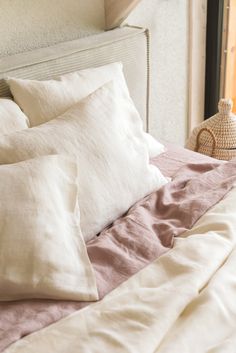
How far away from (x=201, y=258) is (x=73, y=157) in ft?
1.41

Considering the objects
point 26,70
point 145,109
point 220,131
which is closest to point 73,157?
point 26,70

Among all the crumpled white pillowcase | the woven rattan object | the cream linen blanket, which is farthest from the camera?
the woven rattan object

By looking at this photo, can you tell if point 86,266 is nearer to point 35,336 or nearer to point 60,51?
point 35,336

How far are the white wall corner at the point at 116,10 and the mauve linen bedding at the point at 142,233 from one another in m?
0.65

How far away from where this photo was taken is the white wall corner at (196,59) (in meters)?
2.58

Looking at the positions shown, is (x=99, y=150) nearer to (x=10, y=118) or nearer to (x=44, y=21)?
(x=10, y=118)

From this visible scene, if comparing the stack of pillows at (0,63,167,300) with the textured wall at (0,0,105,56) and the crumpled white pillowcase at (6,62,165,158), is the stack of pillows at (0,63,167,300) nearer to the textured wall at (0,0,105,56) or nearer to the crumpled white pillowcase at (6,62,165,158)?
the crumpled white pillowcase at (6,62,165,158)

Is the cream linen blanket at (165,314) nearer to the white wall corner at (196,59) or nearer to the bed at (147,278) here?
the bed at (147,278)

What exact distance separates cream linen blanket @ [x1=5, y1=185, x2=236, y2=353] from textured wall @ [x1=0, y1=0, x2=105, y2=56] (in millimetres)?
976

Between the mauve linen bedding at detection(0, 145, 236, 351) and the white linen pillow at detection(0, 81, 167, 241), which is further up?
the white linen pillow at detection(0, 81, 167, 241)

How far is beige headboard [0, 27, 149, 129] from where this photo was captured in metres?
1.63

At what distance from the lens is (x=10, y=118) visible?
1.46m

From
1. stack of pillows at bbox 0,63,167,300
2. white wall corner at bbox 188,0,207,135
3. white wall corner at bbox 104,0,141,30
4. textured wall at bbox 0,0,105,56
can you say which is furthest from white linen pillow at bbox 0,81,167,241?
white wall corner at bbox 188,0,207,135

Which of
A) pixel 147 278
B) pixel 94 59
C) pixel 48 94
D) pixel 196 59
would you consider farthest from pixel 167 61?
pixel 147 278
